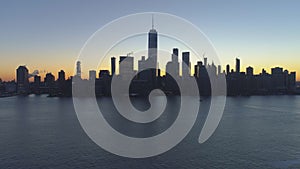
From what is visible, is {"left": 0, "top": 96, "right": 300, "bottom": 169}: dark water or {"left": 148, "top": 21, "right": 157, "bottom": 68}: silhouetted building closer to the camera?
{"left": 0, "top": 96, "right": 300, "bottom": 169}: dark water

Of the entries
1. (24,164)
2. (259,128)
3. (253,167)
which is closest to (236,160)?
(253,167)

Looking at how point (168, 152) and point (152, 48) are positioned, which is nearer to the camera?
point (168, 152)

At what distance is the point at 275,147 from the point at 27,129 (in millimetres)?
23604

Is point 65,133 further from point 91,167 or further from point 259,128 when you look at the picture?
point 259,128

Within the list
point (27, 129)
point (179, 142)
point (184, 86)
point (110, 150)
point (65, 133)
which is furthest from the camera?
point (184, 86)

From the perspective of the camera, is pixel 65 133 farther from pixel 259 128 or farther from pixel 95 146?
pixel 259 128

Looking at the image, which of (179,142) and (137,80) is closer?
(179,142)

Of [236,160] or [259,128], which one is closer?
[236,160]

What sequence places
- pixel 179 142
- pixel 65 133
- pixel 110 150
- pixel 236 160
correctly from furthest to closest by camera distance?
pixel 65 133, pixel 179 142, pixel 110 150, pixel 236 160

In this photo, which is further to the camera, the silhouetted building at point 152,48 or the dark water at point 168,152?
the silhouetted building at point 152,48

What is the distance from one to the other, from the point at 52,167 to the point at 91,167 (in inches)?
88.1

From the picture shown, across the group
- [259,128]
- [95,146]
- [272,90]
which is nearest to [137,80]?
[272,90]

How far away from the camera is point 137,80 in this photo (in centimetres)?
11456

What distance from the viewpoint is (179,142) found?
23375 mm
